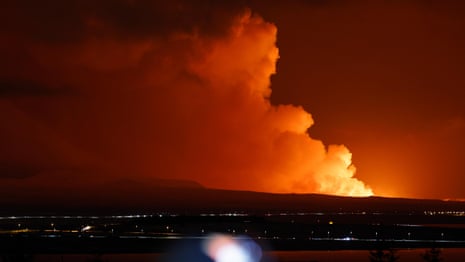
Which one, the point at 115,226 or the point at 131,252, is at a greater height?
the point at 115,226

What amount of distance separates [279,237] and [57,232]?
2140cm

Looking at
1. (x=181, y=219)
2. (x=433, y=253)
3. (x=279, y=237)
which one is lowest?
(x=433, y=253)

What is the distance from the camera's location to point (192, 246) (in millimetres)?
79438

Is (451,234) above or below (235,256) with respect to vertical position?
above

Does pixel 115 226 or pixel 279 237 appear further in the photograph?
pixel 115 226

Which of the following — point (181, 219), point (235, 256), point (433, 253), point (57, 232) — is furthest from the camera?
point (181, 219)

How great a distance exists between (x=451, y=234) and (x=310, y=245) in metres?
18.9

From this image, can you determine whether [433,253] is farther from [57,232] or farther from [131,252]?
[57,232]

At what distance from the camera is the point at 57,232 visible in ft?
319

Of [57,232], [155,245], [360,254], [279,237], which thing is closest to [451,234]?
[279,237]

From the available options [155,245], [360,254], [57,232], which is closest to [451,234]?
[360,254]

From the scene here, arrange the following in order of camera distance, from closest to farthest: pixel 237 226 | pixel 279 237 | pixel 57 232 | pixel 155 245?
pixel 155 245 < pixel 279 237 < pixel 57 232 < pixel 237 226

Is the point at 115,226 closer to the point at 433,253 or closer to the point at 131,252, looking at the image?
the point at 131,252

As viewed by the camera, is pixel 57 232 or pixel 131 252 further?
pixel 57 232
